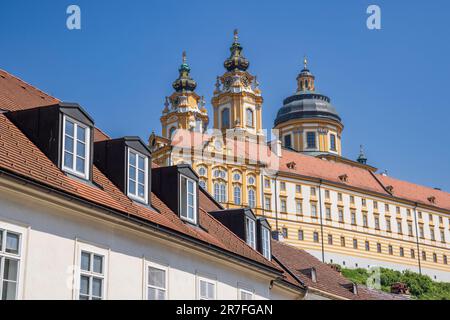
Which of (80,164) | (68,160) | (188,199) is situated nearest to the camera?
(68,160)

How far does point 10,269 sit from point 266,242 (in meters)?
13.5

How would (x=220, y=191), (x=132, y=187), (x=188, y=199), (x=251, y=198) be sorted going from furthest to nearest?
(x=251, y=198), (x=220, y=191), (x=188, y=199), (x=132, y=187)

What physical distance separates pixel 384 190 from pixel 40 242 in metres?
92.1

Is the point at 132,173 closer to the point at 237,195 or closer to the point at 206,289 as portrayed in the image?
the point at 206,289

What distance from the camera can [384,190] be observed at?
102875 mm

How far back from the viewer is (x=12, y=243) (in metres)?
13.2

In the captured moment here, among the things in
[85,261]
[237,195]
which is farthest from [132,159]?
[237,195]

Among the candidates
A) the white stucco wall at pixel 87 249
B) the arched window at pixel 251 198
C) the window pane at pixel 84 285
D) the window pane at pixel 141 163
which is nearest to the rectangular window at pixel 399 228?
the arched window at pixel 251 198

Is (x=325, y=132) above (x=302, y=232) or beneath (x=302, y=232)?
above

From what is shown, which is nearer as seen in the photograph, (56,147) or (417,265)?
(56,147)
